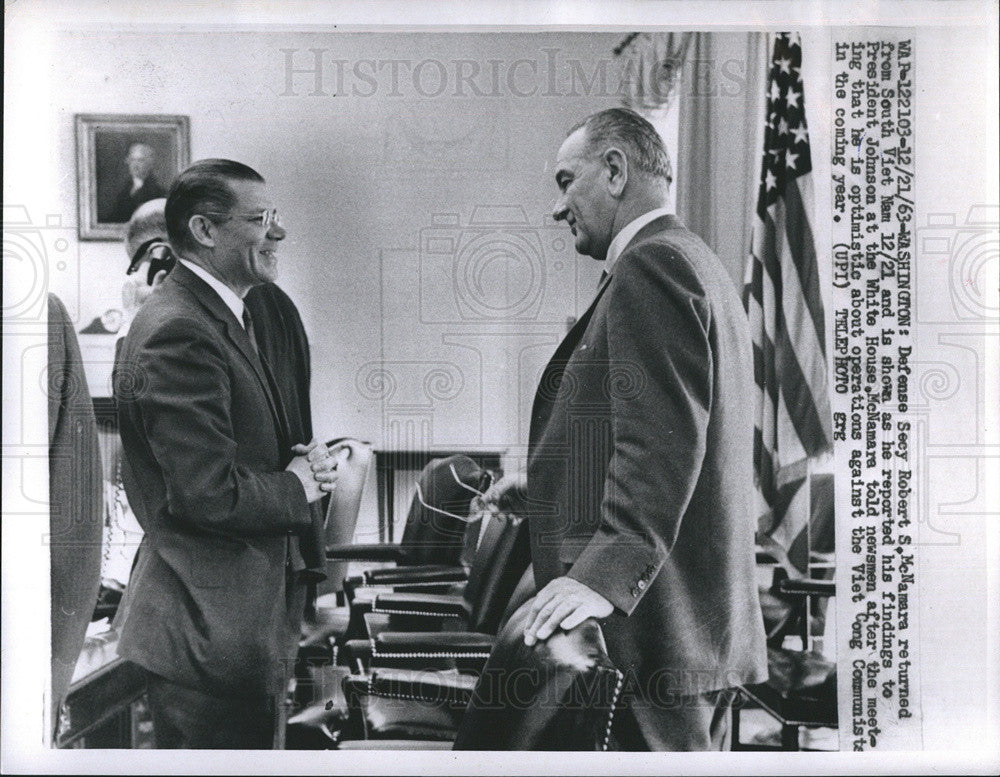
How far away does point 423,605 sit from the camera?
6.35 feet

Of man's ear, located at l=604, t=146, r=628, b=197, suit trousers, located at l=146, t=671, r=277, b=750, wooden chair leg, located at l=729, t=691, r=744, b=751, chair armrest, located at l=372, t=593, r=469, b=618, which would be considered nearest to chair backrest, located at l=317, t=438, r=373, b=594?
chair armrest, located at l=372, t=593, r=469, b=618

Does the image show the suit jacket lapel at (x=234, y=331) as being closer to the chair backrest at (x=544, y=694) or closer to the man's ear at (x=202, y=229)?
the man's ear at (x=202, y=229)

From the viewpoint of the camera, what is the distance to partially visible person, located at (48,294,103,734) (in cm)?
197

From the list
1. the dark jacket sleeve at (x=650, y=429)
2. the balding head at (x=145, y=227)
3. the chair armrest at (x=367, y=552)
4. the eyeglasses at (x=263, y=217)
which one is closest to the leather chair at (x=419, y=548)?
the chair armrest at (x=367, y=552)

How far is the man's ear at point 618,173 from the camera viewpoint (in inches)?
76.6

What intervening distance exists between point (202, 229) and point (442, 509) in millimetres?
845

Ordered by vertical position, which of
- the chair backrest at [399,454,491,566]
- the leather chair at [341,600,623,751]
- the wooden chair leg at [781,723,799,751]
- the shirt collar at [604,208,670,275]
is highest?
the shirt collar at [604,208,670,275]

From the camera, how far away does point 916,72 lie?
6.55 feet

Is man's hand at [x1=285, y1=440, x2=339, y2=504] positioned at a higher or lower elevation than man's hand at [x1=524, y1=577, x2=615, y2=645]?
higher

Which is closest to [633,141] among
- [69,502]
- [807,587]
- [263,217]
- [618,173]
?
[618,173]

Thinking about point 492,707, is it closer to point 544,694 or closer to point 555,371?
point 544,694

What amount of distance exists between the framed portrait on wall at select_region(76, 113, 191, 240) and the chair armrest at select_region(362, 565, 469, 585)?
979mm

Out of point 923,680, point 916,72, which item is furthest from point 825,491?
point 916,72

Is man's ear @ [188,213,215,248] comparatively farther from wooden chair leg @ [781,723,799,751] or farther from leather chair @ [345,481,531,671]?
wooden chair leg @ [781,723,799,751]
